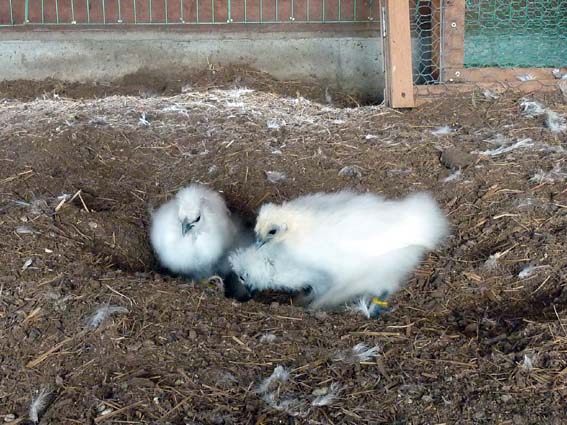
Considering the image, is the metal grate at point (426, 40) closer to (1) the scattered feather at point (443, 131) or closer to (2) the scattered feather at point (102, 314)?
(1) the scattered feather at point (443, 131)

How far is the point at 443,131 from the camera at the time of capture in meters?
5.12

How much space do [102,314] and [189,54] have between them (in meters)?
4.36

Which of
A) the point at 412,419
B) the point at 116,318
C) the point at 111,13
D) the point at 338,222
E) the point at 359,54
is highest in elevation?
the point at 111,13

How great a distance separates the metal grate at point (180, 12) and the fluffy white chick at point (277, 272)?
3672 millimetres

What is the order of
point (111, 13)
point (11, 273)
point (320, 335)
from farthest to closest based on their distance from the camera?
point (111, 13) < point (11, 273) < point (320, 335)

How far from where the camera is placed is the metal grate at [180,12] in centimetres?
664

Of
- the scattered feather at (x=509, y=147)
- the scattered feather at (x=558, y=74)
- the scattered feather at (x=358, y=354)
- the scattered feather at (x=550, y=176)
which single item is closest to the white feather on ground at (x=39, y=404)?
the scattered feather at (x=358, y=354)

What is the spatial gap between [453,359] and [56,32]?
5521 millimetres

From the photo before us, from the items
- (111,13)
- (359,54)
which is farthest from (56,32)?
(359,54)

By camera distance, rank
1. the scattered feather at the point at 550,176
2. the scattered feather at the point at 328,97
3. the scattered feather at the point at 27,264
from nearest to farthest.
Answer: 1. the scattered feather at the point at 27,264
2. the scattered feather at the point at 550,176
3. the scattered feather at the point at 328,97

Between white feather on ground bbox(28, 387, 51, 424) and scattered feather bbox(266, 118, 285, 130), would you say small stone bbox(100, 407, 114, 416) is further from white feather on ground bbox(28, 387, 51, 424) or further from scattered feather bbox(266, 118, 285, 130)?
scattered feather bbox(266, 118, 285, 130)

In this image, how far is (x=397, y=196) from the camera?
13.9 feet

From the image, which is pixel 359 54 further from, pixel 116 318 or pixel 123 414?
pixel 123 414

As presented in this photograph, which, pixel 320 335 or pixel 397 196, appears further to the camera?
pixel 397 196
